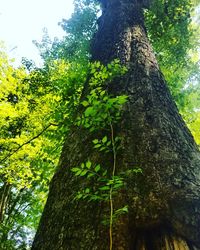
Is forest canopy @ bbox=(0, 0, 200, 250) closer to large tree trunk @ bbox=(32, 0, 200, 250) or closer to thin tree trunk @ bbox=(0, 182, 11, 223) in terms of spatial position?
thin tree trunk @ bbox=(0, 182, 11, 223)

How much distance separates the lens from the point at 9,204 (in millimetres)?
15383

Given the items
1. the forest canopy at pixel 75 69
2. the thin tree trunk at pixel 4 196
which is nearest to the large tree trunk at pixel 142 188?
the forest canopy at pixel 75 69

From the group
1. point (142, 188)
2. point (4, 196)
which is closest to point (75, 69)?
point (142, 188)

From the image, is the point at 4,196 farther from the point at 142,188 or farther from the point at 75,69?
the point at 142,188

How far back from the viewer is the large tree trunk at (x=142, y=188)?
1770 mm

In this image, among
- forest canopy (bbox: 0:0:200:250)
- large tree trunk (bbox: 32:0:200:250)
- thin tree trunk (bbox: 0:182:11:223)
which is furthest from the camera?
thin tree trunk (bbox: 0:182:11:223)

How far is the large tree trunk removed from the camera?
1.77 m

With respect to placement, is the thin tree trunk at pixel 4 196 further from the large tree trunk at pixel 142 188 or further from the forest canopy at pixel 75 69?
the large tree trunk at pixel 142 188

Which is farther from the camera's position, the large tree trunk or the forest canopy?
the forest canopy

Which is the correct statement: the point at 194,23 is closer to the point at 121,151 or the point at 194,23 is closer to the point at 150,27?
the point at 150,27

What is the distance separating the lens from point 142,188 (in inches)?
77.4

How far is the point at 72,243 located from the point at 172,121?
1.49 metres

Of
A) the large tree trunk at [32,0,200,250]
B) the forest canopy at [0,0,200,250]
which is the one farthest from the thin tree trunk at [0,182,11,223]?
the large tree trunk at [32,0,200,250]

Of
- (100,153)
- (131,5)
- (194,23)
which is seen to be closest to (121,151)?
(100,153)
